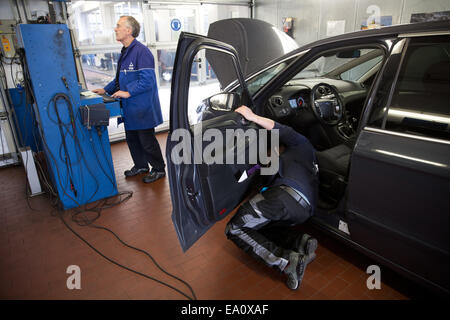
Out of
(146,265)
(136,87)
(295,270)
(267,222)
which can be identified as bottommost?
(146,265)

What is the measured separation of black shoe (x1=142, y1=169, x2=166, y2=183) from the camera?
3934mm

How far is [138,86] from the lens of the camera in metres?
3.42

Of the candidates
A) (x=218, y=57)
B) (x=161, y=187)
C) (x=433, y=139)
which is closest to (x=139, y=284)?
(x=161, y=187)

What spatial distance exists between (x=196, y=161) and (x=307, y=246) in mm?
1076

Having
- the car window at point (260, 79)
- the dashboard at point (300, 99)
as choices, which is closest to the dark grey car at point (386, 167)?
the car window at point (260, 79)

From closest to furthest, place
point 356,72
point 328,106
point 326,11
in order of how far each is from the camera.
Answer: point 328,106 < point 356,72 < point 326,11

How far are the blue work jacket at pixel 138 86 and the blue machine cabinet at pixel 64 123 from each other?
28 centimetres

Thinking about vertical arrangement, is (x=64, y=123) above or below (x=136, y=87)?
below

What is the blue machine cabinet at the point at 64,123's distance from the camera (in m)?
2.77

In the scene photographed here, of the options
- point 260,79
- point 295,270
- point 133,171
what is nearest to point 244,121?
point 260,79

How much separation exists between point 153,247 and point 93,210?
104cm

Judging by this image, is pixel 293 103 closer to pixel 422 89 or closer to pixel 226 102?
pixel 226 102

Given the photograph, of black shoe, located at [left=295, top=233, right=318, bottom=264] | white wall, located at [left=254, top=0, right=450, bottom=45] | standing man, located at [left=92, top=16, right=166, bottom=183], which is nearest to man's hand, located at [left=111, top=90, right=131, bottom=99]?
standing man, located at [left=92, top=16, right=166, bottom=183]

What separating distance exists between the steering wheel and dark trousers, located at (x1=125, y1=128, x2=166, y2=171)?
199 centimetres
